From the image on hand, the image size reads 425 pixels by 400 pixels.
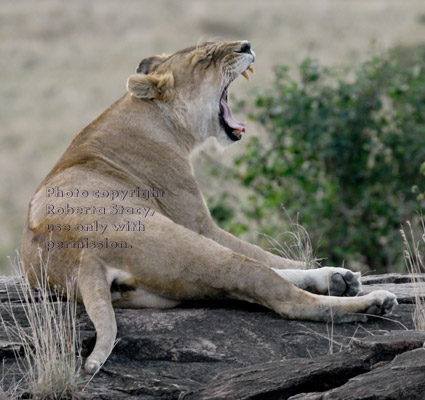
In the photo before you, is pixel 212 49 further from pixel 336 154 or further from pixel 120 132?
pixel 336 154

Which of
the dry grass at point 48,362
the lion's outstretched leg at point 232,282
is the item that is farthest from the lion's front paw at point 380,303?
the dry grass at point 48,362

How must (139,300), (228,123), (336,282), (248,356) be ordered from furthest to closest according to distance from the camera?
(228,123)
(336,282)
(139,300)
(248,356)

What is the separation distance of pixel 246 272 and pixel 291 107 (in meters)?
5.48

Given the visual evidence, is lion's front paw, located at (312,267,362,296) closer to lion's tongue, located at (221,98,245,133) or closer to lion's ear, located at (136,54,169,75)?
lion's tongue, located at (221,98,245,133)

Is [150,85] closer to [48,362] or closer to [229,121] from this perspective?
Result: [229,121]

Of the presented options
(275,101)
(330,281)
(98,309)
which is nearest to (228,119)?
(330,281)

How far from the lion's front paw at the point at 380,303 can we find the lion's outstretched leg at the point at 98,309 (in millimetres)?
1294

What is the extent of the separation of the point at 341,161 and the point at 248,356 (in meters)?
5.80

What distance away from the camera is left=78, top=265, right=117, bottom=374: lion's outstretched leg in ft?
13.0

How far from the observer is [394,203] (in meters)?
9.59

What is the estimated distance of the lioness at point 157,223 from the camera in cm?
442

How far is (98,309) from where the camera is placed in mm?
4191

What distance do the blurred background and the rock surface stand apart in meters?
2.27

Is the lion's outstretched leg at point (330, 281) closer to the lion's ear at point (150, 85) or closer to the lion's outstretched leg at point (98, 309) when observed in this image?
the lion's outstretched leg at point (98, 309)
